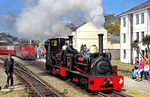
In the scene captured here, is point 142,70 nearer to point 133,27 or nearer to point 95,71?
point 95,71

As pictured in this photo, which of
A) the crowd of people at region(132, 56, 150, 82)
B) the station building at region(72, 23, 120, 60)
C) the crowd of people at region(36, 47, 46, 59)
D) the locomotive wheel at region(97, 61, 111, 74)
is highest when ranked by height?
the station building at region(72, 23, 120, 60)

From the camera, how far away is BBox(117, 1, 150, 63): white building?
2372 centimetres

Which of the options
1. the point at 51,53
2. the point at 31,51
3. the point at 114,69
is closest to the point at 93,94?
the point at 114,69

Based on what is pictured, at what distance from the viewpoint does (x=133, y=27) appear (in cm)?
2620

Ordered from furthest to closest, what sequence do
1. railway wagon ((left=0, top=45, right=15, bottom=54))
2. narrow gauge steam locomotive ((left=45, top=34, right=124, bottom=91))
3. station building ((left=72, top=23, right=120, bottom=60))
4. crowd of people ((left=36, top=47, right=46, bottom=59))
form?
1. railway wagon ((left=0, top=45, right=15, bottom=54))
2. station building ((left=72, top=23, right=120, bottom=60))
3. crowd of people ((left=36, top=47, right=46, bottom=59))
4. narrow gauge steam locomotive ((left=45, top=34, right=124, bottom=91))

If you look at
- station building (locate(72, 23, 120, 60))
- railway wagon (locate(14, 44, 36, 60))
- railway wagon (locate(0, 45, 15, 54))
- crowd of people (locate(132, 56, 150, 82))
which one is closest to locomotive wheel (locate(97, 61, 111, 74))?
crowd of people (locate(132, 56, 150, 82))

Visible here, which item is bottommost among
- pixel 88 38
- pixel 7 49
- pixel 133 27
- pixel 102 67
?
pixel 102 67

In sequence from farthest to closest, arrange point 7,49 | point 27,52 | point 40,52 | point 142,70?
1. point 7,49
2. point 40,52
3. point 27,52
4. point 142,70

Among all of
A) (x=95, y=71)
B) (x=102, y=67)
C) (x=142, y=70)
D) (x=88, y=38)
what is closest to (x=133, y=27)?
(x=88, y=38)

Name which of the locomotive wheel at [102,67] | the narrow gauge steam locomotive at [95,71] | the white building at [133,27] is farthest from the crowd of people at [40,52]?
the locomotive wheel at [102,67]

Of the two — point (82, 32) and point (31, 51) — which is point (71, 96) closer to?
point (31, 51)

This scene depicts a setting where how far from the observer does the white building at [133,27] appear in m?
23.7

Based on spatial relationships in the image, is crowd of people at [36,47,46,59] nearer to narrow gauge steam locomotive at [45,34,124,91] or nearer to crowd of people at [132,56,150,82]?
crowd of people at [132,56,150,82]

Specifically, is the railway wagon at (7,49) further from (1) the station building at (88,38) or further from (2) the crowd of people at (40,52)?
(1) the station building at (88,38)
